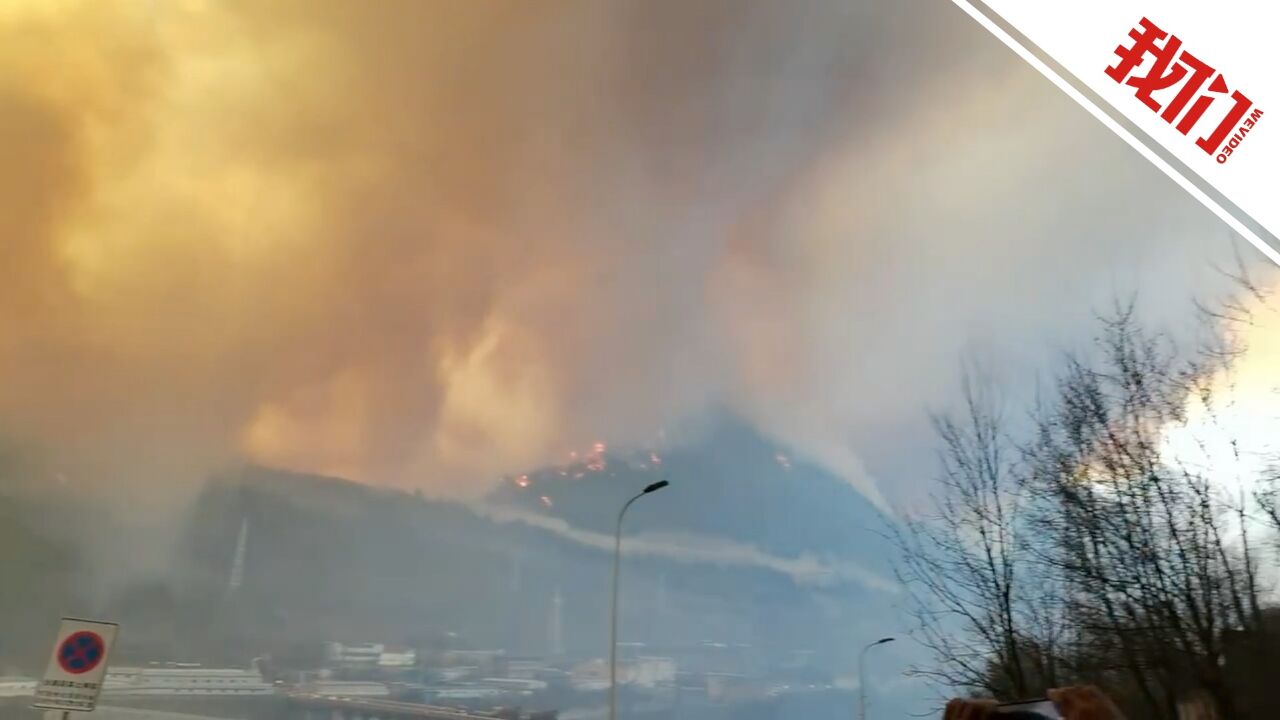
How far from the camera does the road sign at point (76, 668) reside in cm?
555

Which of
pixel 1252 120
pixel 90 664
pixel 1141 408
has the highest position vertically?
pixel 1252 120

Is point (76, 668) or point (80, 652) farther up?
point (80, 652)

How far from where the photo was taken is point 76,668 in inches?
221

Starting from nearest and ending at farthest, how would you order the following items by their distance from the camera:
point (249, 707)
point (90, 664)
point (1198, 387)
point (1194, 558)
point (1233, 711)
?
point (90, 664)
point (1233, 711)
point (1194, 558)
point (1198, 387)
point (249, 707)

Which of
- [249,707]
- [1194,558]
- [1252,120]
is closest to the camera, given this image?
[1252,120]

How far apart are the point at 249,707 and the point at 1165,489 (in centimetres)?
1204

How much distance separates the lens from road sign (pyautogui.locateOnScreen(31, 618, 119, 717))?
18.2ft

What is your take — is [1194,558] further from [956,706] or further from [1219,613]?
[956,706]

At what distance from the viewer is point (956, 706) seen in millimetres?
3260

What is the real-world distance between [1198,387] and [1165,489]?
1.19 meters

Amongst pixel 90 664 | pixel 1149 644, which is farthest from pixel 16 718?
pixel 1149 644

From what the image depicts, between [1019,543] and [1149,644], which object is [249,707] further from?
[1149,644]

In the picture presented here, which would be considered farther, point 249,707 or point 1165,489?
point 249,707

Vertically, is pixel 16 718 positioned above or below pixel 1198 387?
below
